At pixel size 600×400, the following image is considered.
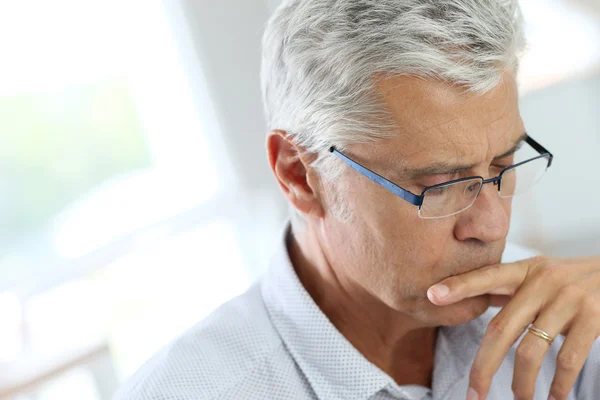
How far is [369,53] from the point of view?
1376 mm

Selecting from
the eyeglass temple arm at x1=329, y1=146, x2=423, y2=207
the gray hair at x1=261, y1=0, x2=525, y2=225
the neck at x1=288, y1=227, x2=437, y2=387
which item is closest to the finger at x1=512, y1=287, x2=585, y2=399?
the neck at x1=288, y1=227, x2=437, y2=387

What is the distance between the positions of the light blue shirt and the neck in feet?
0.15

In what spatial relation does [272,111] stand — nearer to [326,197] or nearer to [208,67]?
[326,197]

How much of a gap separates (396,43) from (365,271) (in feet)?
1.59

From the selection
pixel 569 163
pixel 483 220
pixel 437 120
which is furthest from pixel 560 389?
pixel 569 163

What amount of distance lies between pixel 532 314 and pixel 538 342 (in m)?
0.07

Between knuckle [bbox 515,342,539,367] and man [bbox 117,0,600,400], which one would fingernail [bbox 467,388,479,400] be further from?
knuckle [bbox 515,342,539,367]

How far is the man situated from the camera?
136cm

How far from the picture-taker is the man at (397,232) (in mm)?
1358

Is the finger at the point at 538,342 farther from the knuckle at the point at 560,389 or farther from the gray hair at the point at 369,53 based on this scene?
the gray hair at the point at 369,53

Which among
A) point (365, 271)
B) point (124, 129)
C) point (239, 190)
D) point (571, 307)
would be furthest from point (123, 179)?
point (571, 307)

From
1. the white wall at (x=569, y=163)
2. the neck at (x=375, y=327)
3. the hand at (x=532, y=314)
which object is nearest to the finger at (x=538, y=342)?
the hand at (x=532, y=314)

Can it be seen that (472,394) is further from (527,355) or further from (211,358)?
(211,358)

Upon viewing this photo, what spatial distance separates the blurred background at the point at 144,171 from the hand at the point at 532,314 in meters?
1.28
